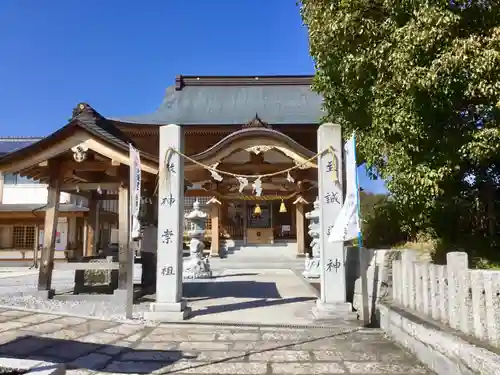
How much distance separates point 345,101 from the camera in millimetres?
8555

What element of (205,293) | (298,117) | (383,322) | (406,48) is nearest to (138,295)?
(205,293)

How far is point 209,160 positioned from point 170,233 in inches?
88.9

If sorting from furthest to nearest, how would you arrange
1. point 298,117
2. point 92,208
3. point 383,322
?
point 298,117, point 92,208, point 383,322

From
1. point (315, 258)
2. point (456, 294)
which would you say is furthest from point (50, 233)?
point (315, 258)

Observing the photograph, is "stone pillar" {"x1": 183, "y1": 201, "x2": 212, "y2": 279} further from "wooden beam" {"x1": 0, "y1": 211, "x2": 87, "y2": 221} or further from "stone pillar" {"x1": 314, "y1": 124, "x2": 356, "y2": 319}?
"wooden beam" {"x1": 0, "y1": 211, "x2": 87, "y2": 221}

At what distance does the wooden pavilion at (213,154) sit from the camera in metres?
7.73

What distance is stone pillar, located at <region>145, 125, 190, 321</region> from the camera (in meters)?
6.21

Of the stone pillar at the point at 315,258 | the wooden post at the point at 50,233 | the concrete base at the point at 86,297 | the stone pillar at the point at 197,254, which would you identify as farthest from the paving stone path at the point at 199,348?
the stone pillar at the point at 315,258

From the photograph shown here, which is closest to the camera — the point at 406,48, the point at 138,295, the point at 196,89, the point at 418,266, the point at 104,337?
the point at 418,266

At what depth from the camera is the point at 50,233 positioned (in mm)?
7988

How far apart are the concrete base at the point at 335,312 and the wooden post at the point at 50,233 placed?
5.67 m

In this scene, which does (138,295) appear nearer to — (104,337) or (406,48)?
(104,337)

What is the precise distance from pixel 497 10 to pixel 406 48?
5.35 feet

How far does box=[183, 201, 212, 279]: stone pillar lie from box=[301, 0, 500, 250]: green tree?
6.06m
